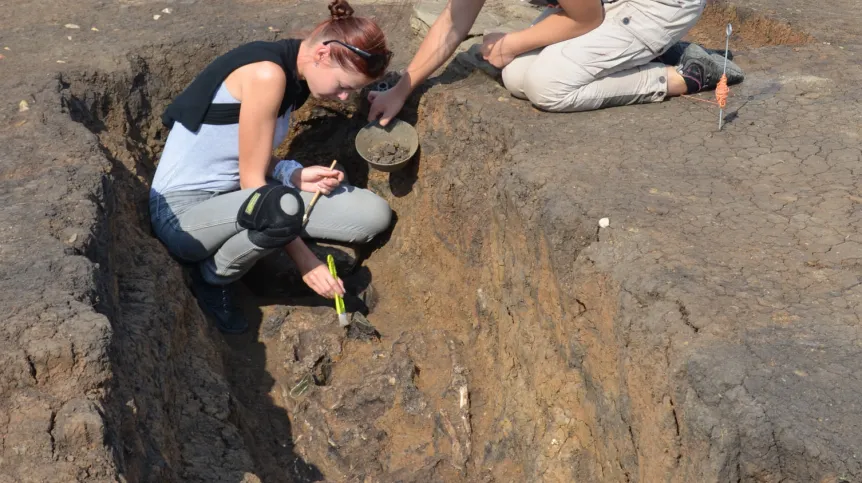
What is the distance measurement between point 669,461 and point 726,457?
24cm

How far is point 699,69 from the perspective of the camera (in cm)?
346

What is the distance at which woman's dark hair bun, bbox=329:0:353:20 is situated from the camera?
9.80ft

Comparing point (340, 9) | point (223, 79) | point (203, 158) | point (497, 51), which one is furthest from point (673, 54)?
point (203, 158)

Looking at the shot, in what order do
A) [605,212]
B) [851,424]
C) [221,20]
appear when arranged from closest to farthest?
[851,424], [605,212], [221,20]

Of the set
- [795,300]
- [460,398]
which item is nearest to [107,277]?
[460,398]

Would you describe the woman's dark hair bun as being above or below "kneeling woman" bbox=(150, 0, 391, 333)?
above

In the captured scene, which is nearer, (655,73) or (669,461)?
(669,461)

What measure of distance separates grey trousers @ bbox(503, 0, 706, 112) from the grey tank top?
103cm

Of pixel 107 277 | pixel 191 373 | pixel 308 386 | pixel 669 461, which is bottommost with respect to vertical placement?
pixel 308 386

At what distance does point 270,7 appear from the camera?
4664 millimetres

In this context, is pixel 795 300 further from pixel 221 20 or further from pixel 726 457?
pixel 221 20

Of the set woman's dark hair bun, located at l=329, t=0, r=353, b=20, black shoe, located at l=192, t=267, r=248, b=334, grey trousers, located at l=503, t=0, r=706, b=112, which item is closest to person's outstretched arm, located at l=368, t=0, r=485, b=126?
grey trousers, located at l=503, t=0, r=706, b=112

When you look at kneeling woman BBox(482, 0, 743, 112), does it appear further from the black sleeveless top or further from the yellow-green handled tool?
the yellow-green handled tool

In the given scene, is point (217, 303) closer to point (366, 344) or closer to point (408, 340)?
point (366, 344)
